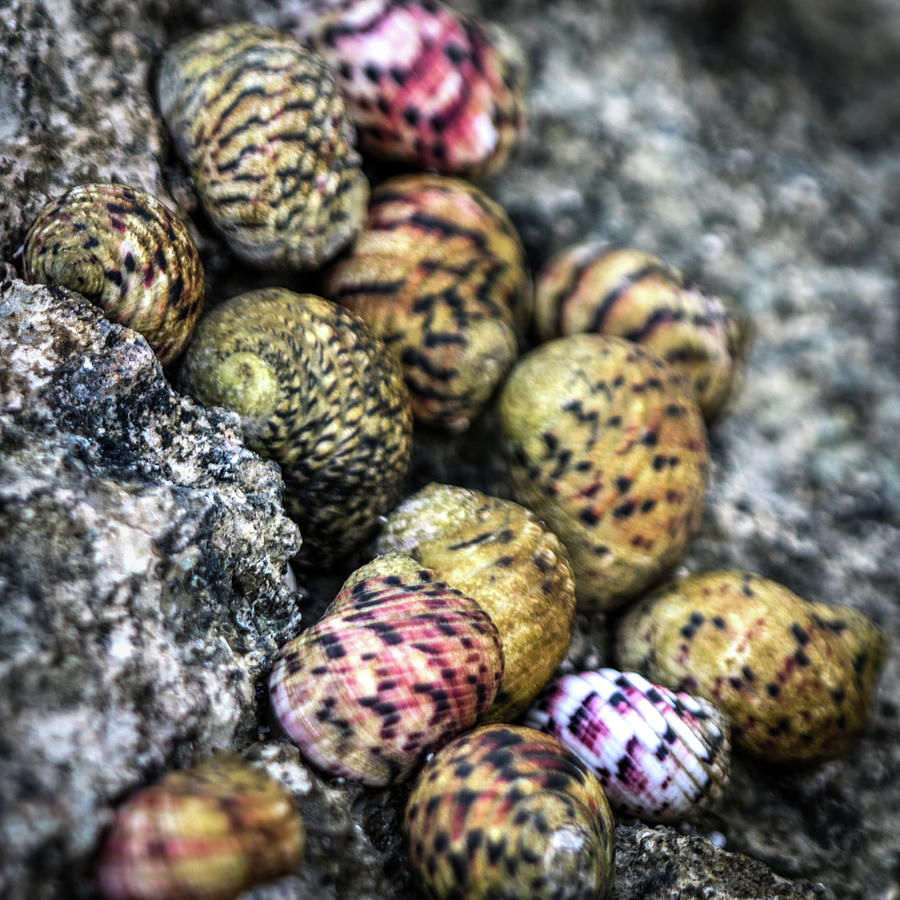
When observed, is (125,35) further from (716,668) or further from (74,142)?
(716,668)

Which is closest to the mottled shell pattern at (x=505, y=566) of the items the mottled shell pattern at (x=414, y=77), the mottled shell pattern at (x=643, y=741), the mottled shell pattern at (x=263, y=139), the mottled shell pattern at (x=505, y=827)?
the mottled shell pattern at (x=643, y=741)

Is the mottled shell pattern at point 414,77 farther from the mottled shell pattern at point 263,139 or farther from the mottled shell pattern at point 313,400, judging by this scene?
the mottled shell pattern at point 313,400

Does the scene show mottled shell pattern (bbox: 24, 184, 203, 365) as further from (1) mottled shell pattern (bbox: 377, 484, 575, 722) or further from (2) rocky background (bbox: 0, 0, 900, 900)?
(1) mottled shell pattern (bbox: 377, 484, 575, 722)

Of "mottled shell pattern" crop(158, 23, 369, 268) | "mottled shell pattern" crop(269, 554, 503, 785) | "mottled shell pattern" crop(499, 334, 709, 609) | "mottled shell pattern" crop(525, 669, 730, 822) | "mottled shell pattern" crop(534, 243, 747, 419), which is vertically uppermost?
"mottled shell pattern" crop(158, 23, 369, 268)

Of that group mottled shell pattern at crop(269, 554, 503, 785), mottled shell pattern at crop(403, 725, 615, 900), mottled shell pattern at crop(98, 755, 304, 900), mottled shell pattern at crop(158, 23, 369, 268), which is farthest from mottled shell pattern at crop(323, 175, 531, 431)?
mottled shell pattern at crop(98, 755, 304, 900)

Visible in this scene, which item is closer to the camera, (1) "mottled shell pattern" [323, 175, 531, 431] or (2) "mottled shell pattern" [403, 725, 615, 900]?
(2) "mottled shell pattern" [403, 725, 615, 900]

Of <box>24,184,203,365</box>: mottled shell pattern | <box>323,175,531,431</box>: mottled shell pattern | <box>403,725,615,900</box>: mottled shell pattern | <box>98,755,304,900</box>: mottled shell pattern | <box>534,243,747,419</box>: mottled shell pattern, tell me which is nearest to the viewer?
<box>98,755,304,900</box>: mottled shell pattern
